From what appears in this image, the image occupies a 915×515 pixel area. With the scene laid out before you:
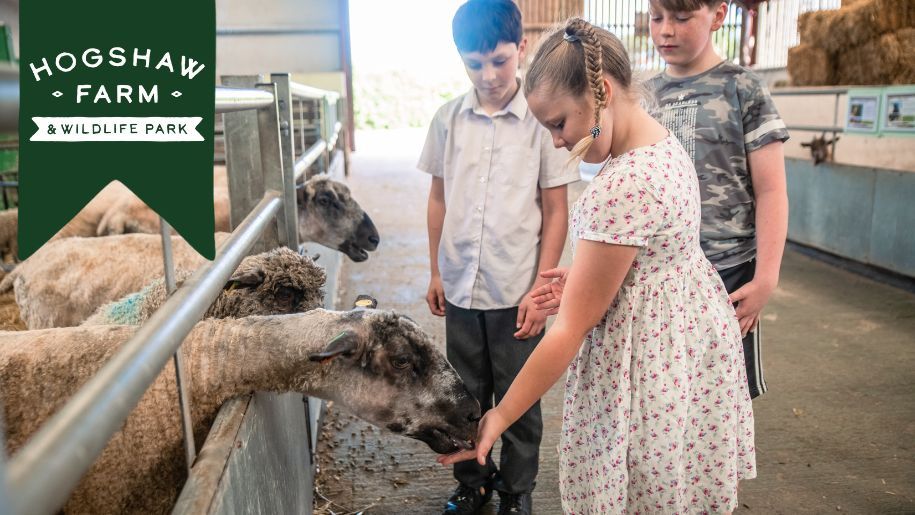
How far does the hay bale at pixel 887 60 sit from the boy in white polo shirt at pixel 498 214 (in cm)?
635

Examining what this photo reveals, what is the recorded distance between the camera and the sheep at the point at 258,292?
2.38 m

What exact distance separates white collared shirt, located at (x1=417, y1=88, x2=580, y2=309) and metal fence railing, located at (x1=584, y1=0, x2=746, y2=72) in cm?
1354

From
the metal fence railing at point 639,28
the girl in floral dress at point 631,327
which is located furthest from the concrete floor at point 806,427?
the metal fence railing at point 639,28

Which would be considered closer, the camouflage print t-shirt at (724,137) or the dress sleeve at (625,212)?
the dress sleeve at (625,212)

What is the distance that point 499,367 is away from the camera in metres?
2.61

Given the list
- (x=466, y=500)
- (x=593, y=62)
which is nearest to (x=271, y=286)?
(x=466, y=500)

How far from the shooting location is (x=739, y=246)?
2240mm

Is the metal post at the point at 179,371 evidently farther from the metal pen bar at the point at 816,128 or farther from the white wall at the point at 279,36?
the white wall at the point at 279,36

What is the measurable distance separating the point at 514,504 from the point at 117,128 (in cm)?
214

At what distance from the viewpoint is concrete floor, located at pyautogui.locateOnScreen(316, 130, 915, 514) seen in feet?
9.64

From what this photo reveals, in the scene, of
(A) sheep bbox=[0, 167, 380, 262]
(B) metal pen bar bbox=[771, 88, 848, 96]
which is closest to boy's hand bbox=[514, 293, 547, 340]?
(A) sheep bbox=[0, 167, 380, 262]

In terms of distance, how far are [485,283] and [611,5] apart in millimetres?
15861

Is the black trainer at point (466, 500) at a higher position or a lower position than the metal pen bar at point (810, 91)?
lower

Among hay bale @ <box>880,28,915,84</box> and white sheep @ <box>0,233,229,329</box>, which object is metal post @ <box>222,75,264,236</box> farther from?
hay bale @ <box>880,28,915,84</box>
